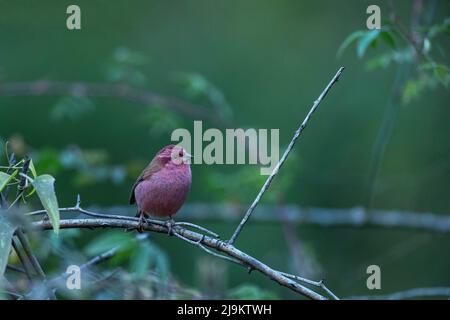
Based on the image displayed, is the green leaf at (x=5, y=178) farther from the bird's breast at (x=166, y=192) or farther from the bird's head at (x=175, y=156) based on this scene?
the bird's head at (x=175, y=156)

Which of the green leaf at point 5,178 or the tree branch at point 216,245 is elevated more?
the green leaf at point 5,178

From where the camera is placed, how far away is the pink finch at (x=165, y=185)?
3717 mm

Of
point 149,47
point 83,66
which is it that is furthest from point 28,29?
point 149,47

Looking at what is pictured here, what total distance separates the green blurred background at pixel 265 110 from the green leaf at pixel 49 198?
4845 millimetres

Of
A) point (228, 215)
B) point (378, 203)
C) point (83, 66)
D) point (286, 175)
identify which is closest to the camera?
point (286, 175)

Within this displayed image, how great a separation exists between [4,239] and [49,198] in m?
0.18

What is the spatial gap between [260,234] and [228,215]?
1583 mm

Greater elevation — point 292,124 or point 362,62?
point 362,62

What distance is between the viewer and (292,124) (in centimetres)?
841

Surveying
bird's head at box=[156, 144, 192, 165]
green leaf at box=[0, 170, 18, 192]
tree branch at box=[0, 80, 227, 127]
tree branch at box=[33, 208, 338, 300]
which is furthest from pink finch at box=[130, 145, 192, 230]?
tree branch at box=[0, 80, 227, 127]

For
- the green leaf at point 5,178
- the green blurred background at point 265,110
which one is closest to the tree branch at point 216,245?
the green leaf at point 5,178

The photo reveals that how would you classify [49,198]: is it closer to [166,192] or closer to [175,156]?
[166,192]

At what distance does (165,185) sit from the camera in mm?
3740

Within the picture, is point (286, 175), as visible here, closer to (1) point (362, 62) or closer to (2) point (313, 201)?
(2) point (313, 201)
